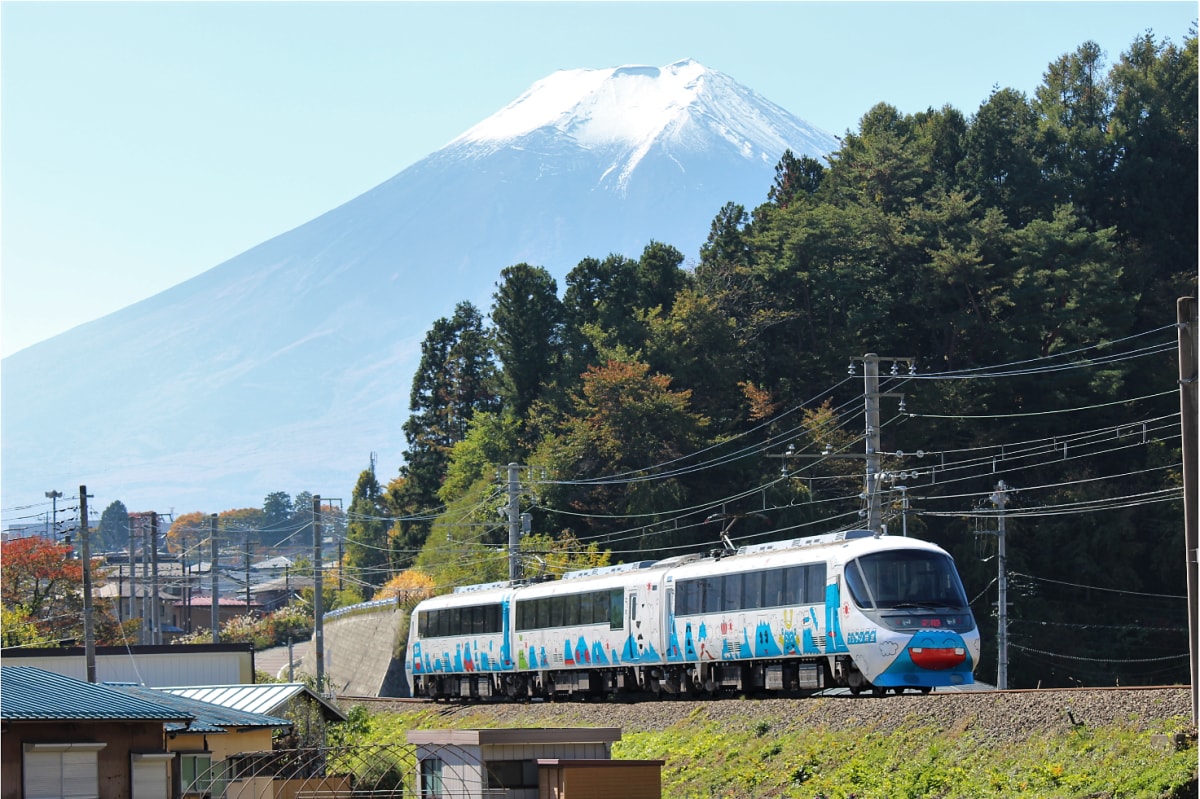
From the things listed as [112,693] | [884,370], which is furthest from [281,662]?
[112,693]

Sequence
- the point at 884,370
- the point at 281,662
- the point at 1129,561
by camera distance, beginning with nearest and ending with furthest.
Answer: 1. the point at 1129,561
2. the point at 884,370
3. the point at 281,662

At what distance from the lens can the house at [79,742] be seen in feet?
69.3

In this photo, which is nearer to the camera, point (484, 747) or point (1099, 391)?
point (484, 747)

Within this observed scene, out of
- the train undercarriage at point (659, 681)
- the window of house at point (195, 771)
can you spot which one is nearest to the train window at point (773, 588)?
the train undercarriage at point (659, 681)

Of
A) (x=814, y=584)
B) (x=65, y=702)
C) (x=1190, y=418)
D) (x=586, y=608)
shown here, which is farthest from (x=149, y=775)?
(x=586, y=608)

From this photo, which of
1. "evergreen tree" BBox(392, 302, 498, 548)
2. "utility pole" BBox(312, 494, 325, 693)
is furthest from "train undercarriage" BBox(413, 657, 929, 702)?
"evergreen tree" BBox(392, 302, 498, 548)

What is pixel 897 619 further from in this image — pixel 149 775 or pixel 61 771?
pixel 61 771

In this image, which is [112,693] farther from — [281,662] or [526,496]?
[281,662]

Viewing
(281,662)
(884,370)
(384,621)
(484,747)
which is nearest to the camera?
(484,747)

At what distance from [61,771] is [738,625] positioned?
12975 millimetres

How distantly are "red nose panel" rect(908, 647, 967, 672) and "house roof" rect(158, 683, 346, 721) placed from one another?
12.3 meters

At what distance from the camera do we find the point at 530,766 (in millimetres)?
22312

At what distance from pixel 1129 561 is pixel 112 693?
128ft

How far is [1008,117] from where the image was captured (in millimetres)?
68500
